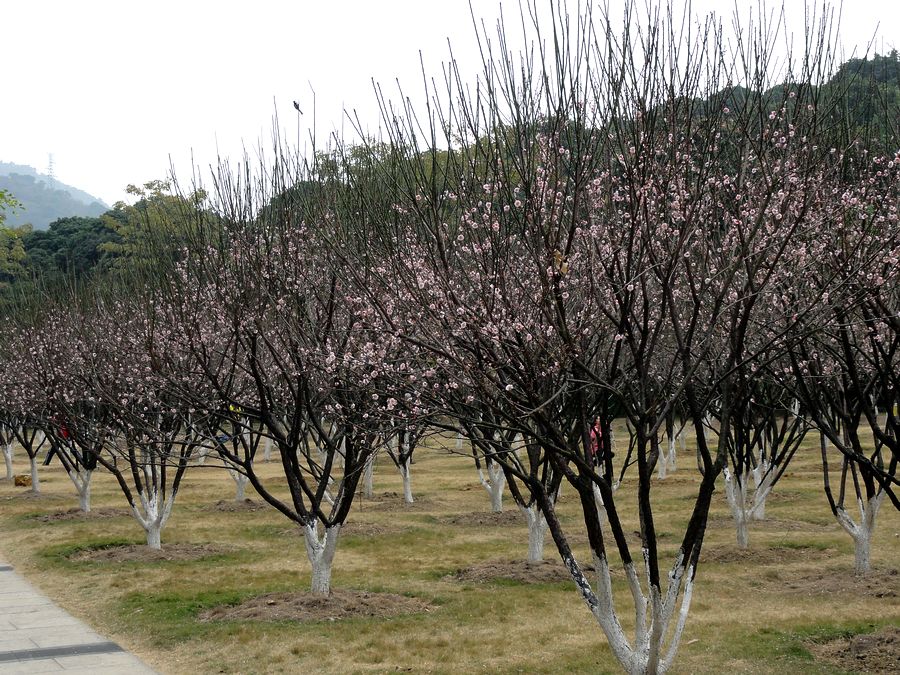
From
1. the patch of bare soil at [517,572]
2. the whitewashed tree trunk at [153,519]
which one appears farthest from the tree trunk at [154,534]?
the patch of bare soil at [517,572]

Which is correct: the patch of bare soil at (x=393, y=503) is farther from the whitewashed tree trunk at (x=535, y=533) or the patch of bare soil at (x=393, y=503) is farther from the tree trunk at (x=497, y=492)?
the whitewashed tree trunk at (x=535, y=533)

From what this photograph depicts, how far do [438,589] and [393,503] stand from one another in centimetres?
1240

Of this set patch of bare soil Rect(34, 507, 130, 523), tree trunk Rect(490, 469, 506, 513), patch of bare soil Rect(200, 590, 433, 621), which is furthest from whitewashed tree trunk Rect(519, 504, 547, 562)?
patch of bare soil Rect(34, 507, 130, 523)

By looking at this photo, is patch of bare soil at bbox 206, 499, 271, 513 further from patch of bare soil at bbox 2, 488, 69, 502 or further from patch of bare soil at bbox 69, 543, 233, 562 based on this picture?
patch of bare soil at bbox 69, 543, 233, 562

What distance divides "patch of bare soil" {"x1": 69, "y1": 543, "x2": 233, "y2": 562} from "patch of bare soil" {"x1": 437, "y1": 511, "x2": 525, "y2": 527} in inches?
234

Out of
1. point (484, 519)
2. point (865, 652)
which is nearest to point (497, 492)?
point (484, 519)

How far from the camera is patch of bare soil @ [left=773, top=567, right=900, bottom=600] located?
14730mm

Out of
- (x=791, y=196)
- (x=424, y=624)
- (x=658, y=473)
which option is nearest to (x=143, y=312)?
(x=424, y=624)

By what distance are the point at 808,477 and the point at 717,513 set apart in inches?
305

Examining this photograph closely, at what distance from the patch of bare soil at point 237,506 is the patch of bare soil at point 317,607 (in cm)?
1250

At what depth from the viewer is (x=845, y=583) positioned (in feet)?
50.1

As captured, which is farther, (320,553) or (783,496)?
(783,496)

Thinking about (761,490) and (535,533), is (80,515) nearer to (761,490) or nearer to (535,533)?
(535,533)

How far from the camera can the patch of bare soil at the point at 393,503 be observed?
2712 centimetres
